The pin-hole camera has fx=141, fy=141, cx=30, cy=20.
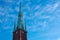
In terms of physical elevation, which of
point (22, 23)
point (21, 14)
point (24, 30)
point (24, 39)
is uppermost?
point (21, 14)

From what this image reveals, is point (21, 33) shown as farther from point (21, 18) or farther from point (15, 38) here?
point (21, 18)

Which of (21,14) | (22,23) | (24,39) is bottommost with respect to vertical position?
(24,39)

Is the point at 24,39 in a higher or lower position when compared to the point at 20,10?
lower

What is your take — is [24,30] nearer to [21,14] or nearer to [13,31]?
[13,31]

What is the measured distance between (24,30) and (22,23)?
24.7ft

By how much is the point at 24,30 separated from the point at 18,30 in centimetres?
380

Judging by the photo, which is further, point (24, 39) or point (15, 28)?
point (15, 28)

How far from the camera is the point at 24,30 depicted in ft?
293

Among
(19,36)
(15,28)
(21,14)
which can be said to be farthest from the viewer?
(21,14)

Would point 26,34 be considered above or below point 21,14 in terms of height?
below

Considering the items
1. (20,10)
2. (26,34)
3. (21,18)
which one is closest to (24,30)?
(26,34)

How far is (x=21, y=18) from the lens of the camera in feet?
320

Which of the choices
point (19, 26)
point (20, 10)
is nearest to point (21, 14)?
point (20, 10)

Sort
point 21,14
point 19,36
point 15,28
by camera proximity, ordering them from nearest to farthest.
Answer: point 19,36 < point 15,28 < point 21,14
